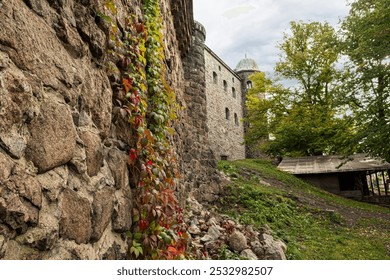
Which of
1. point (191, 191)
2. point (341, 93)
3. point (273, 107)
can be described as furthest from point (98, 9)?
point (273, 107)

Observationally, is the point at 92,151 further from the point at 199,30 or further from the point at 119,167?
the point at 199,30

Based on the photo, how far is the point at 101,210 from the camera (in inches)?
72.8

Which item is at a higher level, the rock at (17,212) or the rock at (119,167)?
the rock at (119,167)

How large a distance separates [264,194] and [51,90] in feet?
28.2

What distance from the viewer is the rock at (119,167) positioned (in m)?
2.12

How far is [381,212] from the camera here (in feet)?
39.5

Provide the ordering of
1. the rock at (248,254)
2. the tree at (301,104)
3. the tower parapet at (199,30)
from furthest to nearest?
the tree at (301,104) → the tower parapet at (199,30) → the rock at (248,254)

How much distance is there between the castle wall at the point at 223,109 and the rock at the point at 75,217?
21.8m

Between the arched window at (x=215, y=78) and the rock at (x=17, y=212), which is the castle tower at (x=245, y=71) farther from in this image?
the rock at (x=17, y=212)

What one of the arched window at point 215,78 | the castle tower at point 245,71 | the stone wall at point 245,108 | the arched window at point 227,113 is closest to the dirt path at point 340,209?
the arched window at point 215,78

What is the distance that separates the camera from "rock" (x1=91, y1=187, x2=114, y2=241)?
1771 millimetres

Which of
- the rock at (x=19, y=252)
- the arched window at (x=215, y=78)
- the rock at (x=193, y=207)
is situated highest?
the arched window at (x=215, y=78)

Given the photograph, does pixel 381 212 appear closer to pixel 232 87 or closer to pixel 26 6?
pixel 26 6

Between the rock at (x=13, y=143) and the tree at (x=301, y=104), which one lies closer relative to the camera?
the rock at (x=13, y=143)
